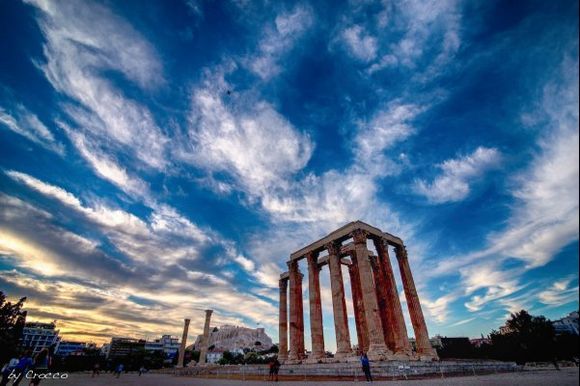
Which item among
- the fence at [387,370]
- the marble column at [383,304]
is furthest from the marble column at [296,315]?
the marble column at [383,304]

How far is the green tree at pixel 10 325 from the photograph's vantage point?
32.3 metres

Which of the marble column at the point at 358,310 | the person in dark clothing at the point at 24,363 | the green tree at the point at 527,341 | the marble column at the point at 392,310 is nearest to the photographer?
the person in dark clothing at the point at 24,363

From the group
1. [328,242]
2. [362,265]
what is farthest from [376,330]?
[328,242]

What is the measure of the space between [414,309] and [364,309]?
6.96 meters

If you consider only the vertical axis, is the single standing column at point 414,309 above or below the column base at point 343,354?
above

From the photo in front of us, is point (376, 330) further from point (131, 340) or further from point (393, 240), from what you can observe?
point (131, 340)

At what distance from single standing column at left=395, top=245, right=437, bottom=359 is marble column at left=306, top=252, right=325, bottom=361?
9389 mm

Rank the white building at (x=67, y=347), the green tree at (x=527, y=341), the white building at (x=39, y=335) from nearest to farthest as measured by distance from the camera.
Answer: the green tree at (x=527, y=341) → the white building at (x=39, y=335) → the white building at (x=67, y=347)

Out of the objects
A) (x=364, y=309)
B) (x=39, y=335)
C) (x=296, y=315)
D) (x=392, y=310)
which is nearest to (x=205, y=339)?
(x=296, y=315)

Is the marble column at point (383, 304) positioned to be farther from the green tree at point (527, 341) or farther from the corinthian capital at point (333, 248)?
the green tree at point (527, 341)

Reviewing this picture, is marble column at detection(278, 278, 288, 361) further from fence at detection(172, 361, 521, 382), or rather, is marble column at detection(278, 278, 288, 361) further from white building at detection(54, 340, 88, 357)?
white building at detection(54, 340, 88, 357)

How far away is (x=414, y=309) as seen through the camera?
1101 inches

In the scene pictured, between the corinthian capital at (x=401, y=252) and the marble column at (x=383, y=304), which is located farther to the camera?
the corinthian capital at (x=401, y=252)

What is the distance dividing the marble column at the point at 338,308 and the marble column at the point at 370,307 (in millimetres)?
3328
